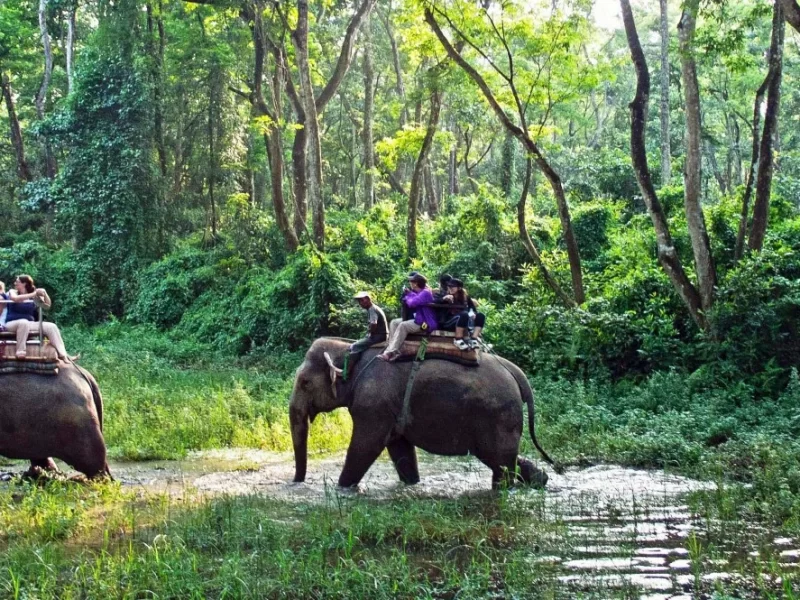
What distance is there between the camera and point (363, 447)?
8891 millimetres

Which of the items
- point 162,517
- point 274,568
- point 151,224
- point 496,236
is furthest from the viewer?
point 151,224

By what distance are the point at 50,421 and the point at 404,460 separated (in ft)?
11.3

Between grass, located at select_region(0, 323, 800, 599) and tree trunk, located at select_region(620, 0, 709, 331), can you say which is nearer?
grass, located at select_region(0, 323, 800, 599)

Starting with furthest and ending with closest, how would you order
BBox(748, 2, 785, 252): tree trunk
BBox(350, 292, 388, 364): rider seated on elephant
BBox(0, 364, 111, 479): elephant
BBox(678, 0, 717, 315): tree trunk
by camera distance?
BBox(678, 0, 717, 315): tree trunk, BBox(748, 2, 785, 252): tree trunk, BBox(350, 292, 388, 364): rider seated on elephant, BBox(0, 364, 111, 479): elephant

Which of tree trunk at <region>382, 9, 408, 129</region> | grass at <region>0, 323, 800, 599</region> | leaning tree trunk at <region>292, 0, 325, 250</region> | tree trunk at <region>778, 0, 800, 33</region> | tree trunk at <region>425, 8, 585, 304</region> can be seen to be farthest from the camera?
tree trunk at <region>382, 9, 408, 129</region>

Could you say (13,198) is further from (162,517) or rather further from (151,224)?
(162,517)

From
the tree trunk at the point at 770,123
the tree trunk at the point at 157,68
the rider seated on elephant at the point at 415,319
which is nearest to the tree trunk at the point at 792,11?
the tree trunk at the point at 770,123

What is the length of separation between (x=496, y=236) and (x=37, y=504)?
47.8ft

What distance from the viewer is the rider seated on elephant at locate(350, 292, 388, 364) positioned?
9328 millimetres

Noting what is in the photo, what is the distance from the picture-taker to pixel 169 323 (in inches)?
1034

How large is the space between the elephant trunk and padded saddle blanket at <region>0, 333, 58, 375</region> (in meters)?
2.35

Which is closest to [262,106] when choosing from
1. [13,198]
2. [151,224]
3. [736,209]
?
[151,224]

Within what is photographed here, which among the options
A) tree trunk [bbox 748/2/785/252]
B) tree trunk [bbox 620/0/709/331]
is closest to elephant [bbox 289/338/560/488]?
tree trunk [bbox 620/0/709/331]

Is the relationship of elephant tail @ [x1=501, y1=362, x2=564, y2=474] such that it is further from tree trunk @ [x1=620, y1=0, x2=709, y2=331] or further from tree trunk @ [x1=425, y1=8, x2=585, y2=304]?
tree trunk @ [x1=425, y1=8, x2=585, y2=304]
